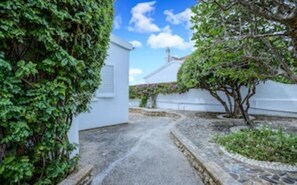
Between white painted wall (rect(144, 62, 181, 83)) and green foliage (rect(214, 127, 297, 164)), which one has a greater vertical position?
white painted wall (rect(144, 62, 181, 83))

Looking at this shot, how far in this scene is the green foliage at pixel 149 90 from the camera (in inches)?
669

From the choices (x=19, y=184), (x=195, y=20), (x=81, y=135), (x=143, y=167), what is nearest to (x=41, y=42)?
(x=19, y=184)

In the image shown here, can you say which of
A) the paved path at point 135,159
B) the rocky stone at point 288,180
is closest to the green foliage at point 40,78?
the paved path at point 135,159

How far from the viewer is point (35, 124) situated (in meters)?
2.90

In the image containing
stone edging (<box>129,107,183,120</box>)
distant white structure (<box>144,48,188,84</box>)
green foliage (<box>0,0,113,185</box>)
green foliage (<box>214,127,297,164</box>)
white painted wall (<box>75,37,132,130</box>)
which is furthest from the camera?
distant white structure (<box>144,48,188,84</box>)

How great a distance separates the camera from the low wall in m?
11.0

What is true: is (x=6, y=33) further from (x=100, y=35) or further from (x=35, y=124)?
(x=100, y=35)

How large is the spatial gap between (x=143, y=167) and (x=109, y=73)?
573cm

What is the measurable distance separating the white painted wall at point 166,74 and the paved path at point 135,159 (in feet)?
49.3

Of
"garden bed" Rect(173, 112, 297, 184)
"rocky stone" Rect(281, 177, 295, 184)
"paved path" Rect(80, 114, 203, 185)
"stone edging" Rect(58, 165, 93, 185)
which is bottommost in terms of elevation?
"paved path" Rect(80, 114, 203, 185)

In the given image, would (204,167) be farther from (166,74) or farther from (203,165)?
(166,74)

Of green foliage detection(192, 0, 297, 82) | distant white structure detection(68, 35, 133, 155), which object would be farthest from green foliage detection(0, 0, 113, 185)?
distant white structure detection(68, 35, 133, 155)

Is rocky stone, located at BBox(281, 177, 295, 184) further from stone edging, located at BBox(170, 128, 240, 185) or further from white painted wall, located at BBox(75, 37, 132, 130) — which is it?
white painted wall, located at BBox(75, 37, 132, 130)

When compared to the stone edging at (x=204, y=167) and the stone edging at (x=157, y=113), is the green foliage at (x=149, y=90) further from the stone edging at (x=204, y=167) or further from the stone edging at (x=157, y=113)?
the stone edging at (x=204, y=167)
